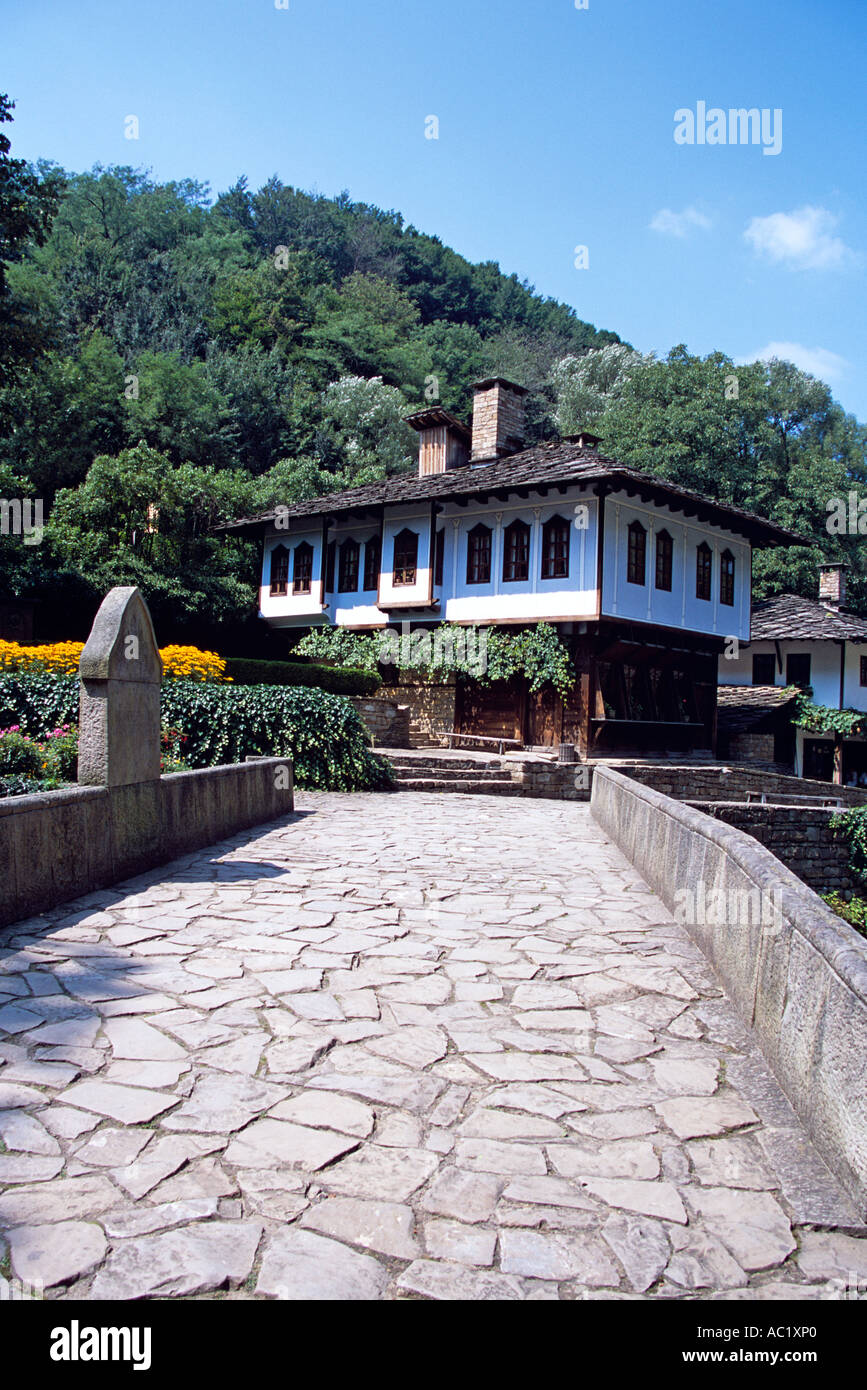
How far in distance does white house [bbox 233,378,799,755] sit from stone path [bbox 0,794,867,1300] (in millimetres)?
16432

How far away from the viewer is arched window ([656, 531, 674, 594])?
73.6 feet

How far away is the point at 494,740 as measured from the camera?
21094mm

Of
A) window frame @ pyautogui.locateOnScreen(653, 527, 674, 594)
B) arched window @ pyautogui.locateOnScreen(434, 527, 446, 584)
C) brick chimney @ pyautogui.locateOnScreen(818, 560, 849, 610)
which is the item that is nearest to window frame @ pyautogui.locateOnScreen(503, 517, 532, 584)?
arched window @ pyautogui.locateOnScreen(434, 527, 446, 584)

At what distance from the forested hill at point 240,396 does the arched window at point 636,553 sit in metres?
8.63

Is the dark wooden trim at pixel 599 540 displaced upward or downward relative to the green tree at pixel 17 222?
downward

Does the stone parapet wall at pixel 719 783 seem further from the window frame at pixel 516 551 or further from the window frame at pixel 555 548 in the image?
the window frame at pixel 516 551

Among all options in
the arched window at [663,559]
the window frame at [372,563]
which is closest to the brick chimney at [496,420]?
the window frame at [372,563]

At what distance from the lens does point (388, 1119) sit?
2895 mm

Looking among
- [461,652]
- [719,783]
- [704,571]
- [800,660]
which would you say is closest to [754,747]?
[800,660]

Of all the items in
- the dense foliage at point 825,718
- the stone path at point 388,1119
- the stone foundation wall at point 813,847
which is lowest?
the stone foundation wall at point 813,847

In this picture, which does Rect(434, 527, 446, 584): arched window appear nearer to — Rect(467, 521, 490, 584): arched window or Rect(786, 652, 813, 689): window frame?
Rect(467, 521, 490, 584): arched window

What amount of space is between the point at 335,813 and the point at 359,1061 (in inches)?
307

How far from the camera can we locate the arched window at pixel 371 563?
25.1 metres
